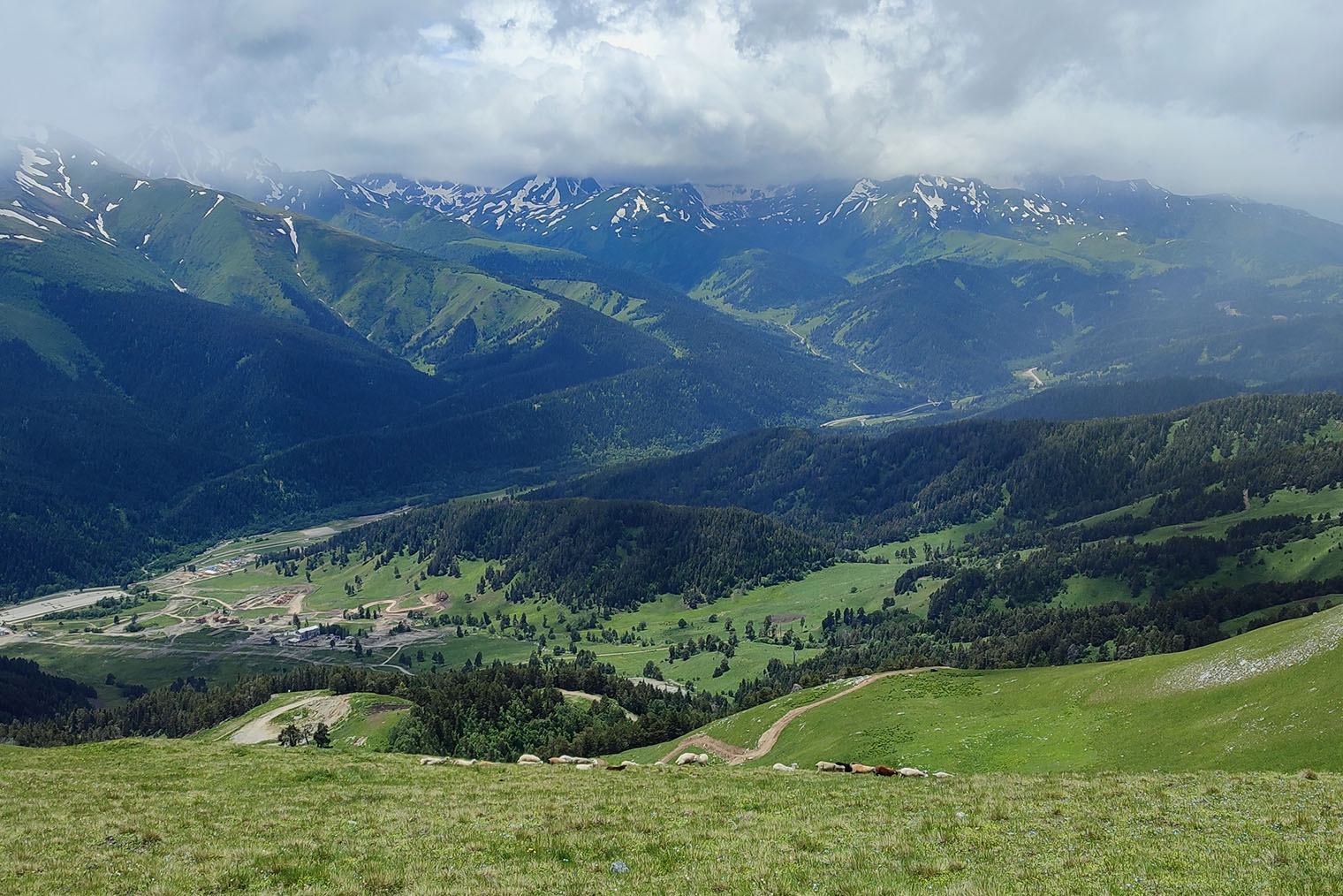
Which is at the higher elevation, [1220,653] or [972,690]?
[1220,653]

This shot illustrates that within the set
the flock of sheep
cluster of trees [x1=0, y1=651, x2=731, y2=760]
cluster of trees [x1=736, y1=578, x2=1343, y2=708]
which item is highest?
A: the flock of sheep

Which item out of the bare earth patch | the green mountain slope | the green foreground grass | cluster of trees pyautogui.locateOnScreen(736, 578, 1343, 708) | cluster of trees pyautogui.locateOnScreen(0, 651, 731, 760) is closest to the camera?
the green foreground grass

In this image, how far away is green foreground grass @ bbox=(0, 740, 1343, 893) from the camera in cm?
2600

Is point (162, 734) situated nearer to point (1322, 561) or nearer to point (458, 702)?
point (458, 702)

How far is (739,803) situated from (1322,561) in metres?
212

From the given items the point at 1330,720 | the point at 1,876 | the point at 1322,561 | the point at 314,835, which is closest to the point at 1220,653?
the point at 1330,720

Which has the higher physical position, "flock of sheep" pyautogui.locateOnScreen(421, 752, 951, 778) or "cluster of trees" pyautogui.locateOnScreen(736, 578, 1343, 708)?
"flock of sheep" pyautogui.locateOnScreen(421, 752, 951, 778)

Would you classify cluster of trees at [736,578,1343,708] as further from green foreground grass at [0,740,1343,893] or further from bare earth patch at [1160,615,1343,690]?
green foreground grass at [0,740,1343,893]

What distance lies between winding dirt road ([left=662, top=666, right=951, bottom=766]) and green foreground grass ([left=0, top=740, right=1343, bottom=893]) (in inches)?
1530

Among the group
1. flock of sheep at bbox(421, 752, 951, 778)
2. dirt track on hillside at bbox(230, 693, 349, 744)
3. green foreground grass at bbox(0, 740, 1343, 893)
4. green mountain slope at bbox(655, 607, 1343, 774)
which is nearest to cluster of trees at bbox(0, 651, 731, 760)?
dirt track on hillside at bbox(230, 693, 349, 744)

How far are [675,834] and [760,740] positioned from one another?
2411 inches

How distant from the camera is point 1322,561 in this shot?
634ft

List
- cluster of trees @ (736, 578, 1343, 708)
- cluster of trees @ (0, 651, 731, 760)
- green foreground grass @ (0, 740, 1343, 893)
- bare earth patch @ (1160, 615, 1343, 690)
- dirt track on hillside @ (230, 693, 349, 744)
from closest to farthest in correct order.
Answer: green foreground grass @ (0, 740, 1343, 893) → bare earth patch @ (1160, 615, 1343, 690) → cluster of trees @ (0, 651, 731, 760) → dirt track on hillside @ (230, 693, 349, 744) → cluster of trees @ (736, 578, 1343, 708)

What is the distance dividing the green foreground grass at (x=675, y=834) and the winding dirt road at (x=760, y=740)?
38865 mm
